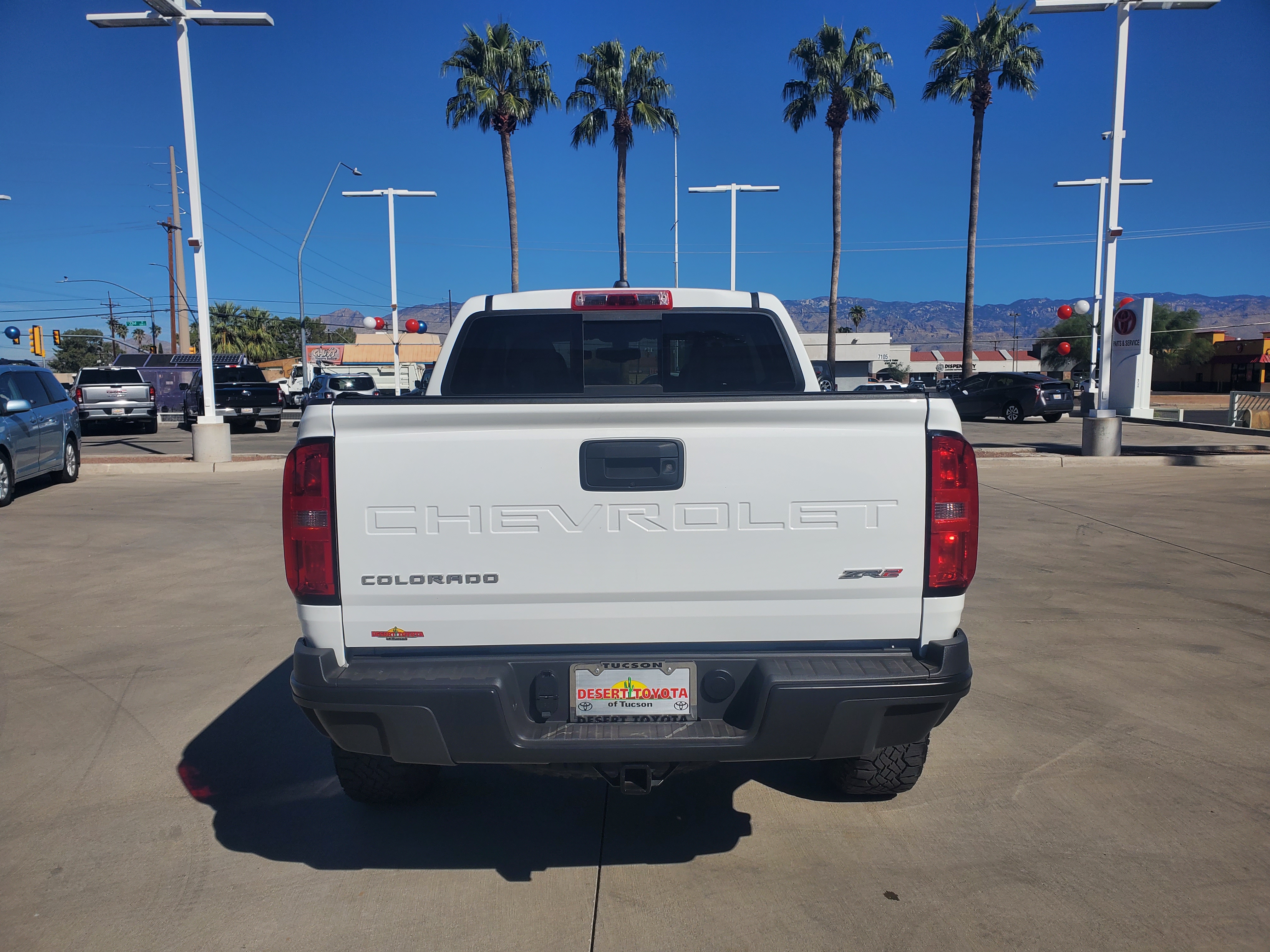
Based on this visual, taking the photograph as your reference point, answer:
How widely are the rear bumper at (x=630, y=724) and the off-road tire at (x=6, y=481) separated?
1100 centimetres

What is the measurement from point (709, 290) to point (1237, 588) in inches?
210

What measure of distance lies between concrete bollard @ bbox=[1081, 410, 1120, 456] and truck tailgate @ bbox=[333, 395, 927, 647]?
49.3 ft

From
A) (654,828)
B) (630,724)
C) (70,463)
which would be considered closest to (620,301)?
(630,724)

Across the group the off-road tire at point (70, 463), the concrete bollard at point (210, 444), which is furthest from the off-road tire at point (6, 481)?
the concrete bollard at point (210, 444)

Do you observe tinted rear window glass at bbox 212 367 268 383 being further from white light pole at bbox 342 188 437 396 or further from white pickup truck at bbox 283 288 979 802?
white pickup truck at bbox 283 288 979 802

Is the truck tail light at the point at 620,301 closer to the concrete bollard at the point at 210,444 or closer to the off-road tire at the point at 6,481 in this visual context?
the off-road tire at the point at 6,481

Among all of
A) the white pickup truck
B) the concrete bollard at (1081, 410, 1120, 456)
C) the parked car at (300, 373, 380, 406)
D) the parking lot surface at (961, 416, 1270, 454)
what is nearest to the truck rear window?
the white pickup truck

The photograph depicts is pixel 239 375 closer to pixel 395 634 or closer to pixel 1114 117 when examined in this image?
pixel 1114 117

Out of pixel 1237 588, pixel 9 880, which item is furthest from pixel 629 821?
pixel 1237 588

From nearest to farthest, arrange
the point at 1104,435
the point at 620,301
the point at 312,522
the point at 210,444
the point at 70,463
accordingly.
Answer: the point at 312,522, the point at 620,301, the point at 70,463, the point at 210,444, the point at 1104,435

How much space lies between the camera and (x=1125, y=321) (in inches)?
819

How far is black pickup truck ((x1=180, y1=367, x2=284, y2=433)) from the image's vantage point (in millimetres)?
24266

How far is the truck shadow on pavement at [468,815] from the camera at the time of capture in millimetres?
3279

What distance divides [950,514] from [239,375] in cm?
2715
